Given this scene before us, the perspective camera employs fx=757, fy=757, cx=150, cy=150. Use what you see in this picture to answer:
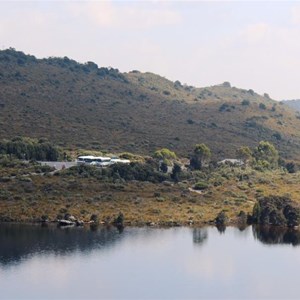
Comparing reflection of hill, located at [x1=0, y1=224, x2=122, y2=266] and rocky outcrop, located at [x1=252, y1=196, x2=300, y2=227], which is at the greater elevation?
rocky outcrop, located at [x1=252, y1=196, x2=300, y2=227]

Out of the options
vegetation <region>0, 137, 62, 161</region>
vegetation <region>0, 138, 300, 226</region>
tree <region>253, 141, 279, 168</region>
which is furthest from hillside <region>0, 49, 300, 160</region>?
vegetation <region>0, 138, 300, 226</region>

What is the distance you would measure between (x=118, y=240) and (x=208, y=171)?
48.5m

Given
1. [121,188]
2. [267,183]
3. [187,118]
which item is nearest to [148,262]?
[121,188]

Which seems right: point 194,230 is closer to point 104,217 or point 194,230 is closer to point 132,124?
point 104,217

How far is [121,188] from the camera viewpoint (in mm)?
107438

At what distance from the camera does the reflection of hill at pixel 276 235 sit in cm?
8769

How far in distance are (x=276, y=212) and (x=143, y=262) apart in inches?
1197

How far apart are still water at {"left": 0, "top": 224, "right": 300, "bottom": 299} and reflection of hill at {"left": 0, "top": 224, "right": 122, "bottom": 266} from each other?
10 cm

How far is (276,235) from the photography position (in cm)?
9119

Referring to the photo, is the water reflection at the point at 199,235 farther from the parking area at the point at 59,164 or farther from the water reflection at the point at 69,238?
the parking area at the point at 59,164

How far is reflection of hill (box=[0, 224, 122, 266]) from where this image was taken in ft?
249

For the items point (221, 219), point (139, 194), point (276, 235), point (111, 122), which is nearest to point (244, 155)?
point (139, 194)

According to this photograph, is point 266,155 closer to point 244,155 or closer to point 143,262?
point 244,155

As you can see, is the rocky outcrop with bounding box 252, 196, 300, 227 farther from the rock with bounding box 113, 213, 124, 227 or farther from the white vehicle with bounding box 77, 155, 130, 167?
the white vehicle with bounding box 77, 155, 130, 167
